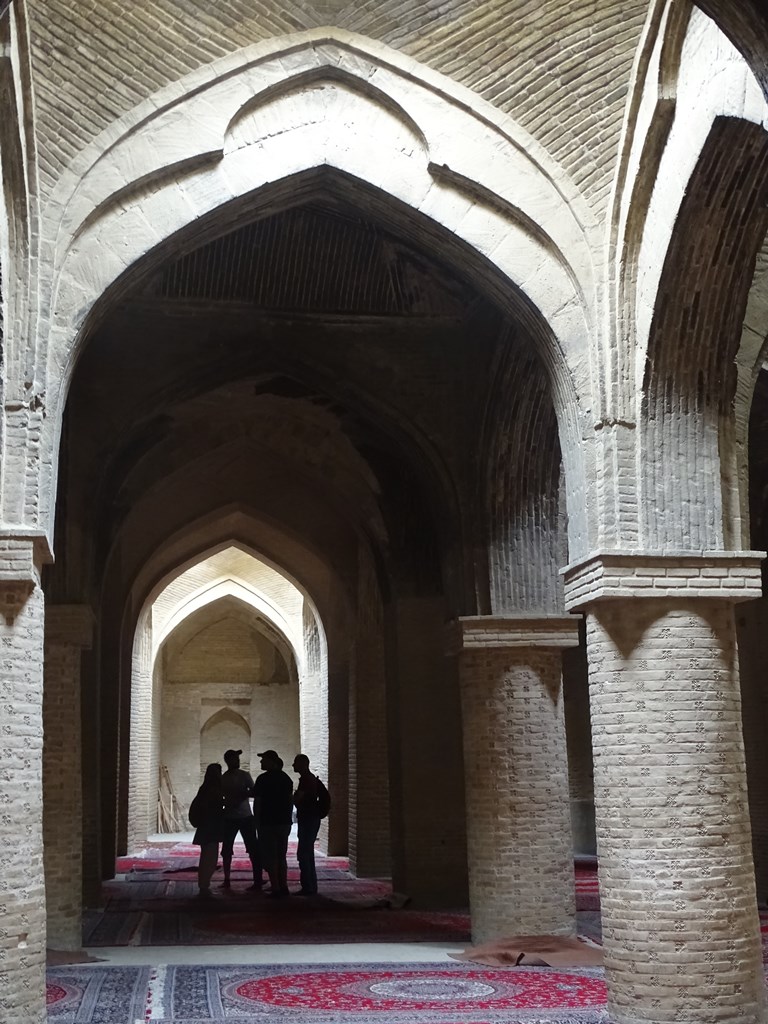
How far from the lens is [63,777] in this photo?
27.7 ft

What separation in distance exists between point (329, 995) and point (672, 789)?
7.41 ft

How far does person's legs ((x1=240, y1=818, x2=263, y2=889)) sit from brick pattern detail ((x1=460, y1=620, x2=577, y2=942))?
3.81m

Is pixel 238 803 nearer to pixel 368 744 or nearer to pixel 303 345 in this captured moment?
pixel 368 744

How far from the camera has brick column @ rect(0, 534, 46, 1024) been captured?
220 inches

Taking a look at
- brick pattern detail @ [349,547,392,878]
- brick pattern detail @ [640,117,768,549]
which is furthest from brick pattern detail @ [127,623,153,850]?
brick pattern detail @ [640,117,768,549]

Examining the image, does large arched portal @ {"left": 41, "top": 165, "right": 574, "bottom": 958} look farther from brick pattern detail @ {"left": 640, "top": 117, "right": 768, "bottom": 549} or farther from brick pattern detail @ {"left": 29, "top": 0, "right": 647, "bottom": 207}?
brick pattern detail @ {"left": 640, "top": 117, "right": 768, "bottom": 549}

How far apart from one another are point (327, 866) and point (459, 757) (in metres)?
5.01

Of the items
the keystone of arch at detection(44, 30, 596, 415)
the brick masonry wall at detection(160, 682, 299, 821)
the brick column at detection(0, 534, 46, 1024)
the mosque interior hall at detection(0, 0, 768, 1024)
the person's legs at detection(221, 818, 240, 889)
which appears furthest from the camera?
the brick masonry wall at detection(160, 682, 299, 821)

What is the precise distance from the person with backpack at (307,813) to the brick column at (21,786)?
17.3 ft

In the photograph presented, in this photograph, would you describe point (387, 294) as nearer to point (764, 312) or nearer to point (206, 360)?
point (206, 360)

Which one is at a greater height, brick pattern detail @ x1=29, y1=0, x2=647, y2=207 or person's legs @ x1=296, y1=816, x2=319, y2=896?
brick pattern detail @ x1=29, y1=0, x2=647, y2=207

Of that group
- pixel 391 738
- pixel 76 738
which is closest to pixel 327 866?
pixel 391 738

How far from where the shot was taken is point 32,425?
20.4 ft

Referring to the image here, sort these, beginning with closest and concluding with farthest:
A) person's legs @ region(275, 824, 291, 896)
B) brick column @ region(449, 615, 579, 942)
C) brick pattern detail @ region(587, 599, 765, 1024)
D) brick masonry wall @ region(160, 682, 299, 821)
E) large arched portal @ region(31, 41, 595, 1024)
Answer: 1. brick pattern detail @ region(587, 599, 765, 1024)
2. large arched portal @ region(31, 41, 595, 1024)
3. brick column @ region(449, 615, 579, 942)
4. person's legs @ region(275, 824, 291, 896)
5. brick masonry wall @ region(160, 682, 299, 821)
